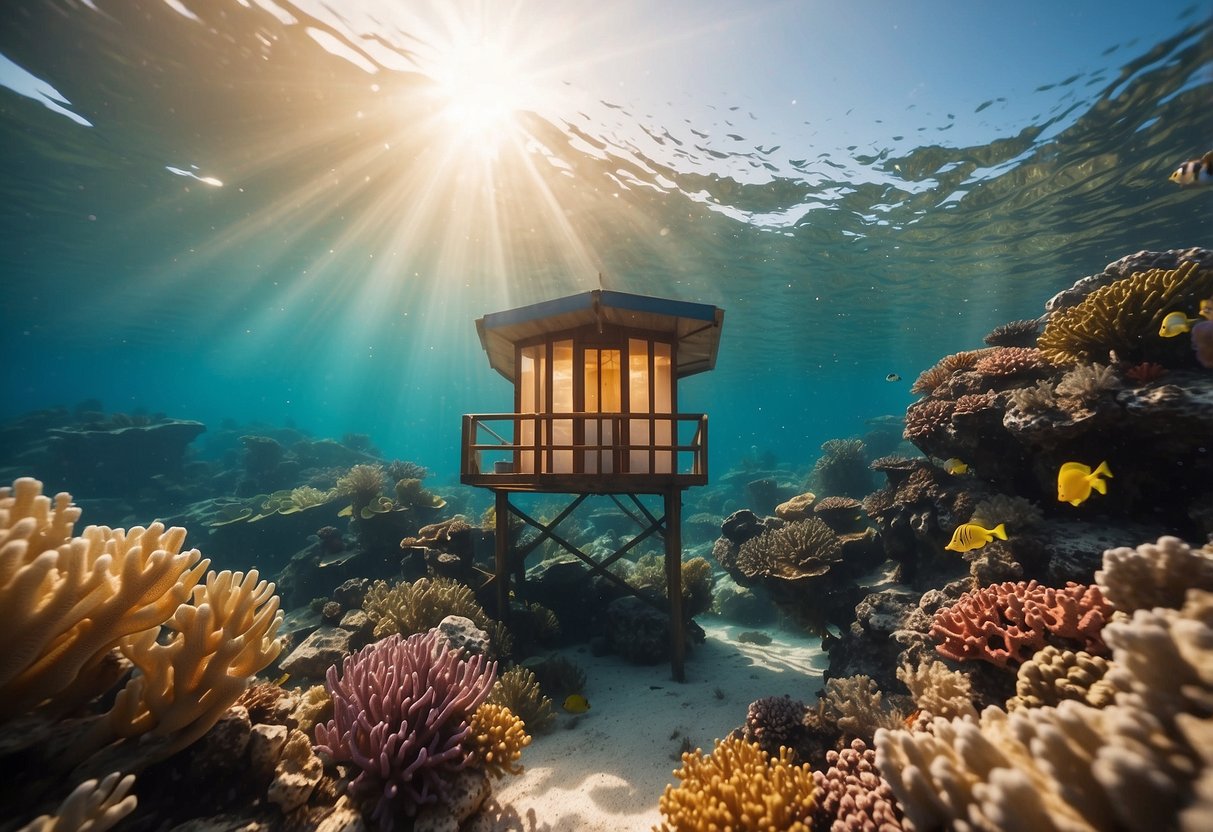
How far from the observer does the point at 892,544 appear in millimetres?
7348

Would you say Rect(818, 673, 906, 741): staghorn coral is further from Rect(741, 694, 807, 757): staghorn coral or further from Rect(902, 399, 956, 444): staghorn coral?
Rect(902, 399, 956, 444): staghorn coral

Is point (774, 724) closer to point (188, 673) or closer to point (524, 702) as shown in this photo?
point (524, 702)

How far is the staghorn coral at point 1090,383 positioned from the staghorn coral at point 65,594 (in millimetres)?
8490

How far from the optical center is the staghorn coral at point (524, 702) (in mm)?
5660

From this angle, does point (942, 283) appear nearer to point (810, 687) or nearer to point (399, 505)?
point (810, 687)

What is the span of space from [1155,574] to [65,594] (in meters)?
5.89

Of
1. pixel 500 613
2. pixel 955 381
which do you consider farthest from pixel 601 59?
pixel 500 613

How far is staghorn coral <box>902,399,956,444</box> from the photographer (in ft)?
22.3

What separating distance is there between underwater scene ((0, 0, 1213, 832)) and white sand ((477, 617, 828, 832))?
65 mm

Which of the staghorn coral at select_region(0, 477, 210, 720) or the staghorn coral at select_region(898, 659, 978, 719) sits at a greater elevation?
the staghorn coral at select_region(0, 477, 210, 720)

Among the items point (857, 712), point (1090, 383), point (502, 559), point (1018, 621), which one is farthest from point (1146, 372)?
point (502, 559)

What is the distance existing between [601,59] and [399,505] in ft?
45.8

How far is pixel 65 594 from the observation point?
78.1 inches

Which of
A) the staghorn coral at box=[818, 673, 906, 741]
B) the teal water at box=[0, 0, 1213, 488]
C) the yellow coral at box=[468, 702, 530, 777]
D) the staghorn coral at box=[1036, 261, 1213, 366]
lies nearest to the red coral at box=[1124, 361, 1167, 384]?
the staghorn coral at box=[1036, 261, 1213, 366]
